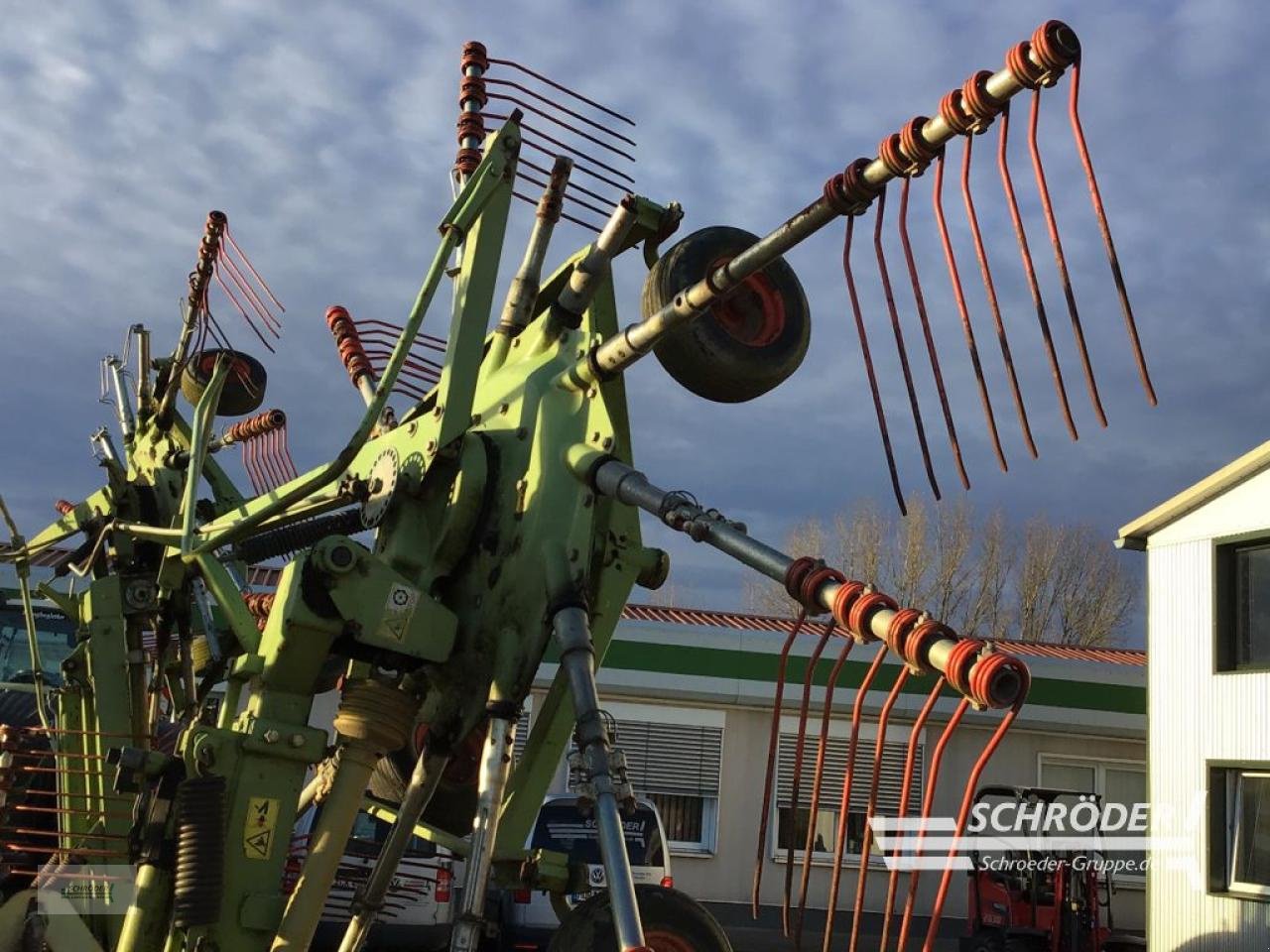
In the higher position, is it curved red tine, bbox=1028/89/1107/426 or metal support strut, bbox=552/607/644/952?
curved red tine, bbox=1028/89/1107/426

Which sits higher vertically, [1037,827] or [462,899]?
[1037,827]

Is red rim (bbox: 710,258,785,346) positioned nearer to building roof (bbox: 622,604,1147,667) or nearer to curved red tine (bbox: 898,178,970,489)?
curved red tine (bbox: 898,178,970,489)

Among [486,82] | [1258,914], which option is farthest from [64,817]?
[1258,914]

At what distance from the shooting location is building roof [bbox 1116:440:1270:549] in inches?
605

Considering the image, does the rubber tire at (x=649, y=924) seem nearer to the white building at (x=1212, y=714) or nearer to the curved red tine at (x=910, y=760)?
the curved red tine at (x=910, y=760)

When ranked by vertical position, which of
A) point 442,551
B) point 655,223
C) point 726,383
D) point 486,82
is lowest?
point 442,551

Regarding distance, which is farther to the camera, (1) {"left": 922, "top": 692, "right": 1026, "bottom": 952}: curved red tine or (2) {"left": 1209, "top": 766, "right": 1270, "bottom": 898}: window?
(2) {"left": 1209, "top": 766, "right": 1270, "bottom": 898}: window

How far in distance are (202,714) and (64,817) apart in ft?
6.57

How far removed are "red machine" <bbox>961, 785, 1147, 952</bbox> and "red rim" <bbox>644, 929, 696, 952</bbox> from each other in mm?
11253

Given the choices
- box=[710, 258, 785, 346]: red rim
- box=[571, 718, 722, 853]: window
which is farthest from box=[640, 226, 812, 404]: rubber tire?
box=[571, 718, 722, 853]: window

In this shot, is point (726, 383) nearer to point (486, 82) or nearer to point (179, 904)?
point (486, 82)

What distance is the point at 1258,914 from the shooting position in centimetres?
1431

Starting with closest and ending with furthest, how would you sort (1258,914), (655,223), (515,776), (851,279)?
(851,279), (515,776), (655,223), (1258,914)

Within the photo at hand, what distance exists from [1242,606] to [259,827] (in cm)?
1369
